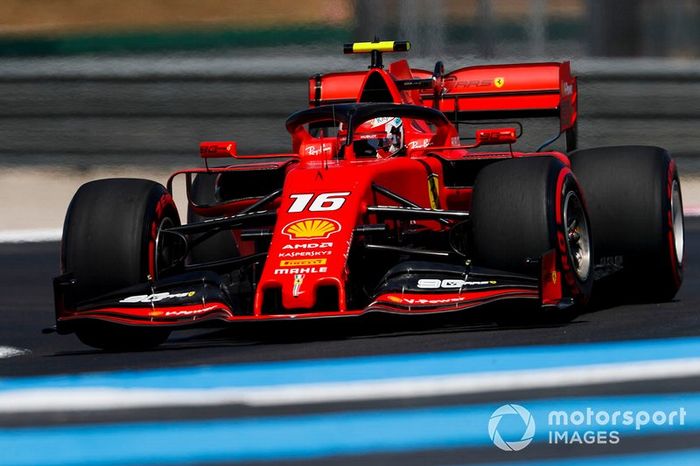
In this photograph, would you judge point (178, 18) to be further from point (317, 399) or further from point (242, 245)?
point (317, 399)

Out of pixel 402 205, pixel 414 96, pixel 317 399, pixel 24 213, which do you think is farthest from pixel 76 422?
pixel 24 213

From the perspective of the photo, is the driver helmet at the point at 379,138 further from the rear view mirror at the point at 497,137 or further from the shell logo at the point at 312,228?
the shell logo at the point at 312,228

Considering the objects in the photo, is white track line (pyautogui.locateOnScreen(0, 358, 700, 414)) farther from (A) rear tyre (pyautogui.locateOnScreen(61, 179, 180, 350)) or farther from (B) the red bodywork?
(A) rear tyre (pyautogui.locateOnScreen(61, 179, 180, 350))

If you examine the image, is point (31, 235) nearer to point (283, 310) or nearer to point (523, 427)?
point (283, 310)

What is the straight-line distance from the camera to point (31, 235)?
12.0 metres

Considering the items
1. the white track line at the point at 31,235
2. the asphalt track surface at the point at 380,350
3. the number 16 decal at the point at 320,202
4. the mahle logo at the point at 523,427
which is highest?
the number 16 decal at the point at 320,202

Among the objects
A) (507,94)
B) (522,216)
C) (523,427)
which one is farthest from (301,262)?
(507,94)

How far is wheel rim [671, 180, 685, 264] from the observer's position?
319 inches

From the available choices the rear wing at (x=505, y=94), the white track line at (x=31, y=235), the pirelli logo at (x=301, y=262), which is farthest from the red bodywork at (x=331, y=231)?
the white track line at (x=31, y=235)

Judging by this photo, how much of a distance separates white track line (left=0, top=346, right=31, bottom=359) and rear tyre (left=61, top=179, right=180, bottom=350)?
277 mm

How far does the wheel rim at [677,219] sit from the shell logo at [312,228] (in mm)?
2147

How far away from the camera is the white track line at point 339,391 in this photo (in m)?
5.04

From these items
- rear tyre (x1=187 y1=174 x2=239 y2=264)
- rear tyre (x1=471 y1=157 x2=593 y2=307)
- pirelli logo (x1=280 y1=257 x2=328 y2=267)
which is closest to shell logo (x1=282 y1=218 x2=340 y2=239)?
pirelli logo (x1=280 y1=257 x2=328 y2=267)

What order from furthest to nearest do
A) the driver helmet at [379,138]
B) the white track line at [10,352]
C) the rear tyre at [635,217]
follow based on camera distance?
the driver helmet at [379,138] → the rear tyre at [635,217] → the white track line at [10,352]
